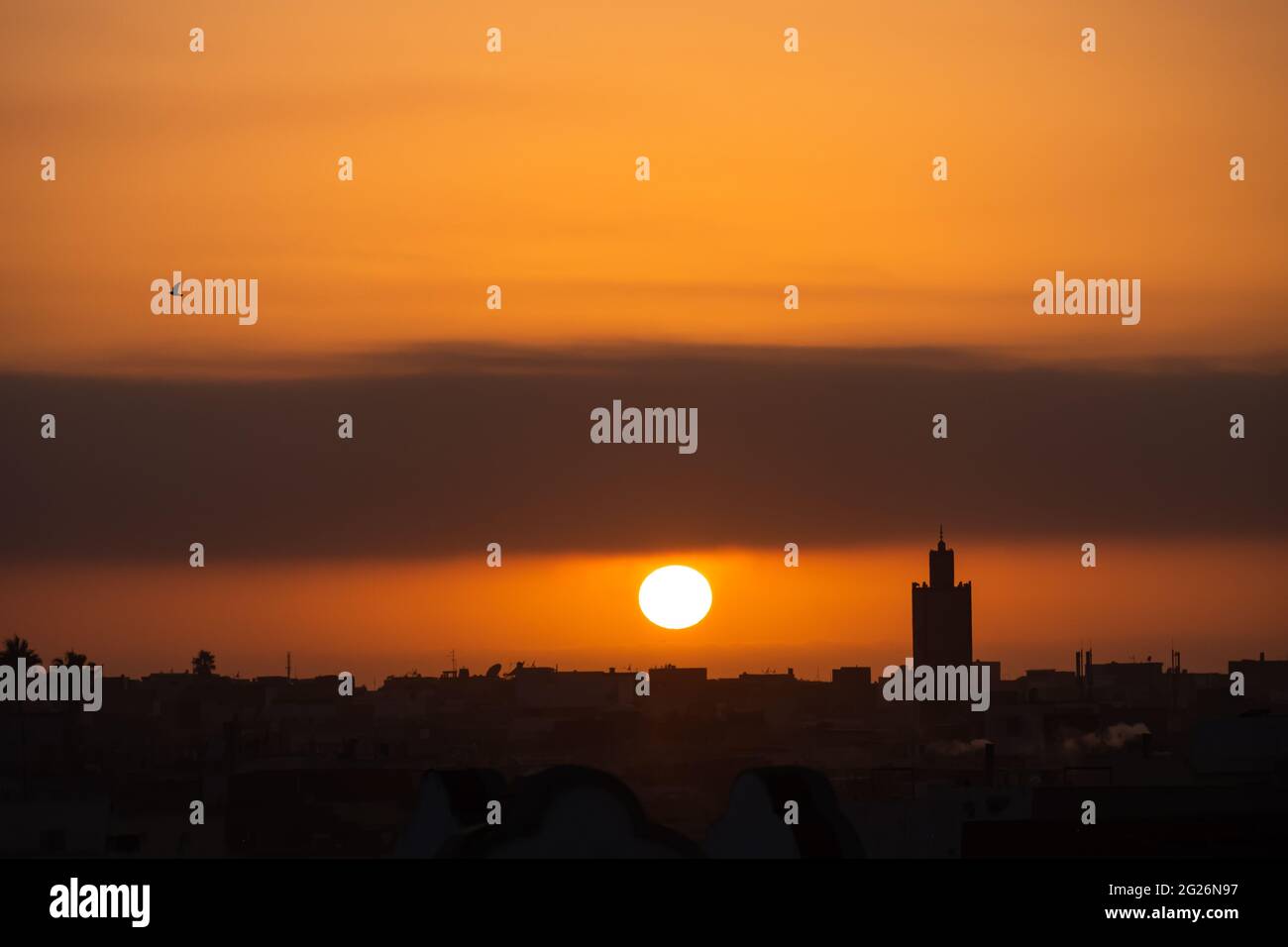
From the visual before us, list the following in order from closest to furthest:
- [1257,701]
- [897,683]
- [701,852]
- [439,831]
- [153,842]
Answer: [701,852], [439,831], [153,842], [1257,701], [897,683]

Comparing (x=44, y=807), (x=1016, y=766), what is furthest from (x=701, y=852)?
(x=1016, y=766)

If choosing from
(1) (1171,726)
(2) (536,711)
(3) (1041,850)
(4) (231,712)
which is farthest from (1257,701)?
(3) (1041,850)

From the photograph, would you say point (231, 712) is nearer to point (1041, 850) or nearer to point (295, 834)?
point (295, 834)

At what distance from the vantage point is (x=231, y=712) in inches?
5901

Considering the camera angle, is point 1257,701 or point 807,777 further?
point 1257,701

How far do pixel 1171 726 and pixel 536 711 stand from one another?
4250 centimetres
